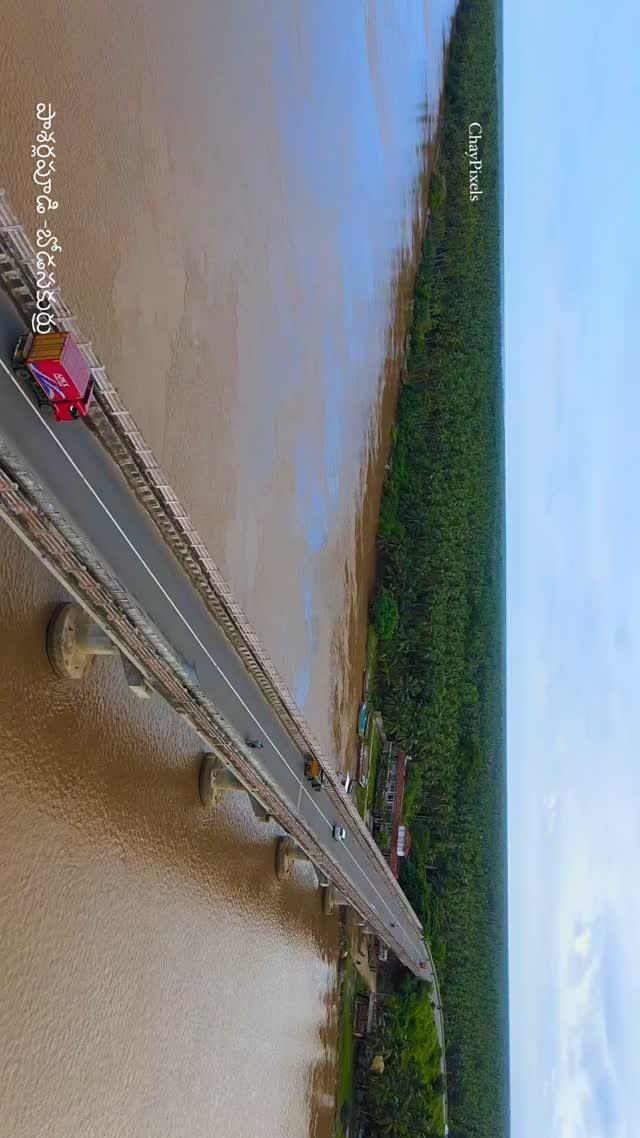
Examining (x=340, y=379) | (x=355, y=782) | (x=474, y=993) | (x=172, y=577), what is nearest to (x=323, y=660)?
(x=355, y=782)

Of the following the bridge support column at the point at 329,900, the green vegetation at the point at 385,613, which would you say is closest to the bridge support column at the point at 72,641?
the bridge support column at the point at 329,900

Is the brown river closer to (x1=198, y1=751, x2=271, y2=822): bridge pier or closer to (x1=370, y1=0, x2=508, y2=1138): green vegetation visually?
(x1=198, y1=751, x2=271, y2=822): bridge pier

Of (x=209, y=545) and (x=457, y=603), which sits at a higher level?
(x=457, y=603)

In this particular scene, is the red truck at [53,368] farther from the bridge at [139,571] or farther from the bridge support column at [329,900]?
the bridge support column at [329,900]

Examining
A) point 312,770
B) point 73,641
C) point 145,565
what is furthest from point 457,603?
point 73,641

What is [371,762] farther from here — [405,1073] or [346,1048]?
[405,1073]

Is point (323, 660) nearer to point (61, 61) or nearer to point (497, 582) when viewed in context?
point (61, 61)
